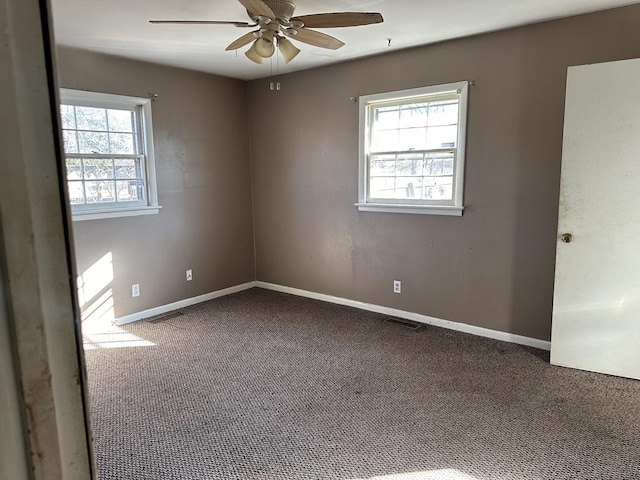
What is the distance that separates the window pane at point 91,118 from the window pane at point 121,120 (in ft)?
0.18

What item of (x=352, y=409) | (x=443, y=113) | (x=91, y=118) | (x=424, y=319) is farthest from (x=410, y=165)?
(x=91, y=118)

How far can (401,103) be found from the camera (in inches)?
153

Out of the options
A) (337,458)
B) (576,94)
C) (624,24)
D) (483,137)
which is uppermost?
(624,24)

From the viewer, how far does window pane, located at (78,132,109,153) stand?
12.1ft

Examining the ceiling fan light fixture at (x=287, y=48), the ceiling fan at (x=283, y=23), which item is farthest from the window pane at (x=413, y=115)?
the ceiling fan light fixture at (x=287, y=48)

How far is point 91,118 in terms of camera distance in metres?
3.75

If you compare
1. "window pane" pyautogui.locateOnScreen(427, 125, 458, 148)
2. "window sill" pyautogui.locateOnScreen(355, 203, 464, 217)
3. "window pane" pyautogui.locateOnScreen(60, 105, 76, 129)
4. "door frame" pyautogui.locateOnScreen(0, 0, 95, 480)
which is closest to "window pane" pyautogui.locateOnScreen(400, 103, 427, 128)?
"window pane" pyautogui.locateOnScreen(427, 125, 458, 148)

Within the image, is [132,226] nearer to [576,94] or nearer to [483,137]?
[483,137]

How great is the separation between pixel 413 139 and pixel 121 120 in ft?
8.91

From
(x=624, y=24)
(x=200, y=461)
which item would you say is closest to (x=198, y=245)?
(x=200, y=461)

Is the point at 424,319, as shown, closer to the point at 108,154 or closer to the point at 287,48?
the point at 287,48

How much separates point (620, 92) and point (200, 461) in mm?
3238

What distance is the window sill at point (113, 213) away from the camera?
3680 millimetres

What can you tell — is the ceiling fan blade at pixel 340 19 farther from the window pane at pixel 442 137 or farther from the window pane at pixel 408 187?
the window pane at pixel 408 187
